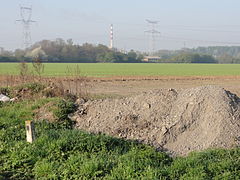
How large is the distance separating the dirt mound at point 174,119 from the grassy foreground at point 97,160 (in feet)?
2.78

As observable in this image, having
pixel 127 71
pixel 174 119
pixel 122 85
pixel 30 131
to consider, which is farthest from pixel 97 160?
pixel 127 71

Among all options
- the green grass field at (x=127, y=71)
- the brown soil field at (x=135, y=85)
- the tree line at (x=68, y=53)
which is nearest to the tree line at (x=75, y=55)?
the tree line at (x=68, y=53)

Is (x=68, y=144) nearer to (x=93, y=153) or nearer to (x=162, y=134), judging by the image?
(x=93, y=153)

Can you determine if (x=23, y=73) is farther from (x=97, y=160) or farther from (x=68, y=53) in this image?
(x=68, y=53)

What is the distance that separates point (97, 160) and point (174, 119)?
10.7ft

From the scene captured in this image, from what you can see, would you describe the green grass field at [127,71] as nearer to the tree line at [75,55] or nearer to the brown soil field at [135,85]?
the brown soil field at [135,85]

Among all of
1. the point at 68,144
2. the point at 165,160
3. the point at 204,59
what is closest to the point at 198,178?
the point at 165,160

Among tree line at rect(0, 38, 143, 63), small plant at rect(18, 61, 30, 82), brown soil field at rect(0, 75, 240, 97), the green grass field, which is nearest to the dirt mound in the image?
small plant at rect(18, 61, 30, 82)

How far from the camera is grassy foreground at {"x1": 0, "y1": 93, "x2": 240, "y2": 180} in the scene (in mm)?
5695

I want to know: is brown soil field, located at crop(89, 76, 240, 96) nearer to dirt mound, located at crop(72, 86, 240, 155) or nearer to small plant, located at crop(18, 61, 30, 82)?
small plant, located at crop(18, 61, 30, 82)

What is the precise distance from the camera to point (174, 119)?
8.96 metres

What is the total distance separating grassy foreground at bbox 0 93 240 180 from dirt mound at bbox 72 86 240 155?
0.85 m

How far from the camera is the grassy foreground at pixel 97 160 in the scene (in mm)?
5695

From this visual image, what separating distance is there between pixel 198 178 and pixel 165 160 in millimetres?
1374
